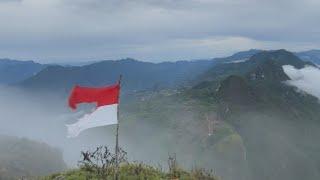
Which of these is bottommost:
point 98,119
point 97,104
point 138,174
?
point 138,174

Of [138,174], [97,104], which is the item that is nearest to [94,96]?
[97,104]

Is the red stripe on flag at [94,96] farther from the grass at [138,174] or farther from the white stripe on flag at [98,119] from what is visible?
the grass at [138,174]

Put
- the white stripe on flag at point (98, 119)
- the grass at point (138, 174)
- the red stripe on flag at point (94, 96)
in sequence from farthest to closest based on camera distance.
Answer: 1. the grass at point (138, 174)
2. the red stripe on flag at point (94, 96)
3. the white stripe on flag at point (98, 119)

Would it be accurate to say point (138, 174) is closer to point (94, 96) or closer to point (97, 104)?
point (97, 104)

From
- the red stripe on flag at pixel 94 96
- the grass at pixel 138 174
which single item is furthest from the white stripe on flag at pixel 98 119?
the grass at pixel 138 174

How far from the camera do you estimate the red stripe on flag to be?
3372cm

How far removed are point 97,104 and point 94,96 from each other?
0.53 m

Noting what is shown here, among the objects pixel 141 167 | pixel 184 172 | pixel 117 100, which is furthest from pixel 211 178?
pixel 117 100

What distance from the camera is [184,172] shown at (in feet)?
139

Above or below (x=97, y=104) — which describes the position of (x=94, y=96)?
above

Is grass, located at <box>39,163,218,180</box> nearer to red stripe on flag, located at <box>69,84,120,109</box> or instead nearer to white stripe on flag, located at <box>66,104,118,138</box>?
white stripe on flag, located at <box>66,104,118,138</box>

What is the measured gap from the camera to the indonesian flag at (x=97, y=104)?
109 feet

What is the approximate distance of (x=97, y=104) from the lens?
34.0 m

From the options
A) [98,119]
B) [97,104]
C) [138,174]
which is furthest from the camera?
[138,174]
